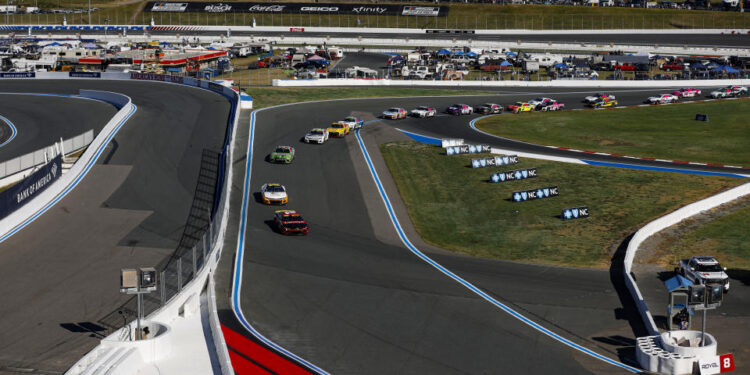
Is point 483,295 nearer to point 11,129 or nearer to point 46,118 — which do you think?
point 11,129

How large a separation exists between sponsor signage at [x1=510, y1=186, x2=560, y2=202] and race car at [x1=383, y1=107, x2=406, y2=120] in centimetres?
2472

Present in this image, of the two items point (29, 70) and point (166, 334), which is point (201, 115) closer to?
point (29, 70)

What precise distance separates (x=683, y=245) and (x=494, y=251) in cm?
974

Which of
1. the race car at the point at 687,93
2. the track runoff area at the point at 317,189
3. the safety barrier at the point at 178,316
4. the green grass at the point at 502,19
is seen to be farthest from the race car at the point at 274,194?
the green grass at the point at 502,19

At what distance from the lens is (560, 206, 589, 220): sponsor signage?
155ft

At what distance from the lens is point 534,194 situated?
168 ft

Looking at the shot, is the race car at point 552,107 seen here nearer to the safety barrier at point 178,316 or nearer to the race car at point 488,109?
the race car at point 488,109

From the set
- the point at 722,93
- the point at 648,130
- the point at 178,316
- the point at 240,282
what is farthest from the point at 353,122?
the point at 722,93

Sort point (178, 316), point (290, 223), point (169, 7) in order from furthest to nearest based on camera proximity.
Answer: point (169, 7) → point (290, 223) → point (178, 316)

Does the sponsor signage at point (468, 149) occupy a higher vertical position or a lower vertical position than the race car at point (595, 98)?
lower

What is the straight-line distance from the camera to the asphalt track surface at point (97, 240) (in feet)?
89.7

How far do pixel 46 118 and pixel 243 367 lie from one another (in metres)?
49.0

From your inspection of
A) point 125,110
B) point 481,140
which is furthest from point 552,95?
point 125,110

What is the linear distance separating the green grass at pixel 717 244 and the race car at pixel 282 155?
2526 centimetres
